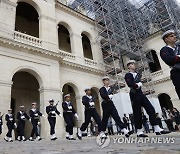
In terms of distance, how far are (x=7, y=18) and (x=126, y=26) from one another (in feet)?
46.9

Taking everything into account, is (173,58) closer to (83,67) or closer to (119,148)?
(119,148)

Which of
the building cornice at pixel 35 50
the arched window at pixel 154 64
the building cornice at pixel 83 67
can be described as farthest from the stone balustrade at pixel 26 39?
the arched window at pixel 154 64

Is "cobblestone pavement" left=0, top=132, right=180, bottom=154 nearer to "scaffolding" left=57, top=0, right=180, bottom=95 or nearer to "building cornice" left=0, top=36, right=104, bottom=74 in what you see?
"building cornice" left=0, top=36, right=104, bottom=74

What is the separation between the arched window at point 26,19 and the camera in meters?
17.2

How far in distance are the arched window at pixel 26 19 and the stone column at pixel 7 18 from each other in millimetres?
3633

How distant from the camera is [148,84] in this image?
66.7ft

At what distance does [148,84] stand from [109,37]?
6.52 m

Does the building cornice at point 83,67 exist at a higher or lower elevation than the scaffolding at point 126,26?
lower

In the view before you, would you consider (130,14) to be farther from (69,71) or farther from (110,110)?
(110,110)

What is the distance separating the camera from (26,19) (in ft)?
59.5

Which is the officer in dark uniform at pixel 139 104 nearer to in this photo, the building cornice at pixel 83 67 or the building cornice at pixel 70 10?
the building cornice at pixel 83 67

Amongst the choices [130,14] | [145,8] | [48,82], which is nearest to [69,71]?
[48,82]

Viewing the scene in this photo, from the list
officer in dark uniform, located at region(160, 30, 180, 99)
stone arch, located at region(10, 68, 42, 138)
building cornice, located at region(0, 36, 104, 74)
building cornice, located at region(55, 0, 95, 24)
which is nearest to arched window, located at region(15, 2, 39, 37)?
building cornice, located at region(55, 0, 95, 24)

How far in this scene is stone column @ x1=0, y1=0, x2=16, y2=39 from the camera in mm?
12523
